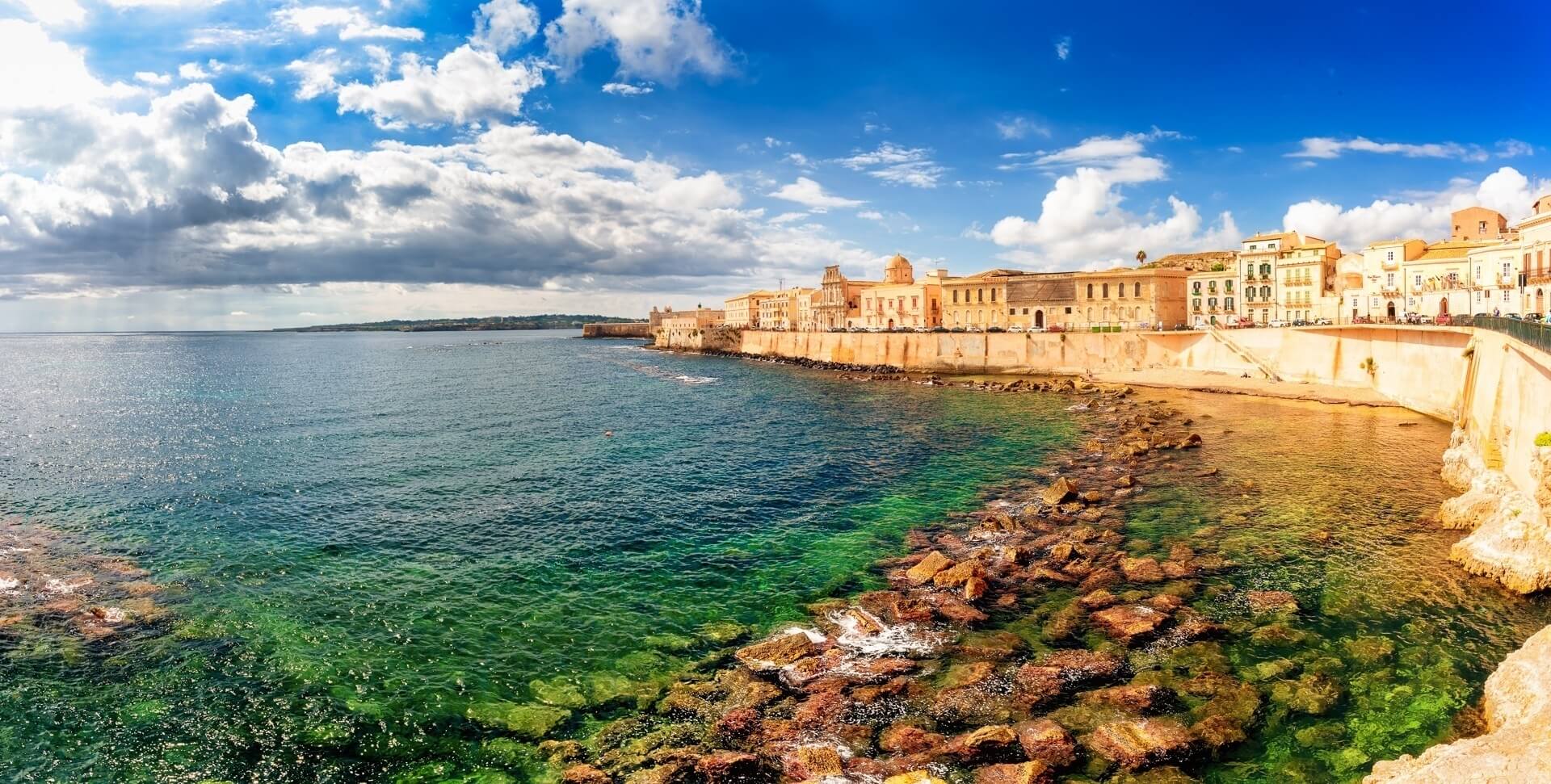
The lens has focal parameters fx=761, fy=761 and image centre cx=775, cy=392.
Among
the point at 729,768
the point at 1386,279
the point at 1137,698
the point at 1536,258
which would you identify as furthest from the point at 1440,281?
the point at 729,768

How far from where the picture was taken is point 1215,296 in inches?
3125

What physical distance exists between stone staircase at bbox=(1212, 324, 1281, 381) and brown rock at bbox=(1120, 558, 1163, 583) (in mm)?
46637

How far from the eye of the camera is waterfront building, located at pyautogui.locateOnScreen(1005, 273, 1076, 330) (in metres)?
87.3

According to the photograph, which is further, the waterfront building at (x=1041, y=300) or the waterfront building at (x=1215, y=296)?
the waterfront building at (x=1041, y=300)

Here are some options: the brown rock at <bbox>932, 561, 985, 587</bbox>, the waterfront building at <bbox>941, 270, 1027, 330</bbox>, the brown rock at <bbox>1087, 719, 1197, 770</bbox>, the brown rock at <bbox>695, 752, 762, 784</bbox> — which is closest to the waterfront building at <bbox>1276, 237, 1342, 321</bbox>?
the waterfront building at <bbox>941, 270, 1027, 330</bbox>

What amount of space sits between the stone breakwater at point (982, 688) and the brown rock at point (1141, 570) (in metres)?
0.06

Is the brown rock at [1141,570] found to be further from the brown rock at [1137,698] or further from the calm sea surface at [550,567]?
the brown rock at [1137,698]

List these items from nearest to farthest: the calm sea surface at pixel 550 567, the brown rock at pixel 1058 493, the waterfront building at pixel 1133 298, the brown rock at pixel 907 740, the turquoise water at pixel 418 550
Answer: the brown rock at pixel 907 740 → the calm sea surface at pixel 550 567 → the turquoise water at pixel 418 550 → the brown rock at pixel 1058 493 → the waterfront building at pixel 1133 298

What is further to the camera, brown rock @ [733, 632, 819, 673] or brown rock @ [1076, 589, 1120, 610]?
brown rock @ [1076, 589, 1120, 610]

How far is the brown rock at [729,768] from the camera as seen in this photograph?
11.7 metres

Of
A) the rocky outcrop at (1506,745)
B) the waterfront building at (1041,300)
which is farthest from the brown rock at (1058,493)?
the waterfront building at (1041,300)

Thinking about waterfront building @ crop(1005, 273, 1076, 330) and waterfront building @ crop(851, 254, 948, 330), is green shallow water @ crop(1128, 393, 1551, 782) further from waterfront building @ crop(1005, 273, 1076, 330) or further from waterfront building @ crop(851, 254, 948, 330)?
waterfront building @ crop(851, 254, 948, 330)

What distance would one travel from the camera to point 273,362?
121 meters

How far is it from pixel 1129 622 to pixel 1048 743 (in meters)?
5.61
